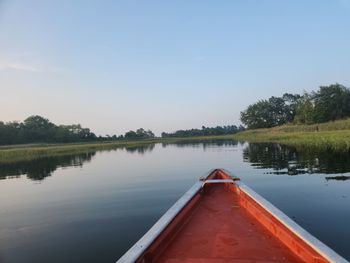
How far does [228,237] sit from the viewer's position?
4.55 m

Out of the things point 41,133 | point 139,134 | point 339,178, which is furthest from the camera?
point 139,134

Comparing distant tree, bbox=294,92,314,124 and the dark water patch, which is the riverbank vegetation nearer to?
distant tree, bbox=294,92,314,124

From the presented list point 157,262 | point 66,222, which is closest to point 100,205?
point 66,222

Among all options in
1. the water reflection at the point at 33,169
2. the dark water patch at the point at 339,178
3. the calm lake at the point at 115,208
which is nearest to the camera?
the calm lake at the point at 115,208

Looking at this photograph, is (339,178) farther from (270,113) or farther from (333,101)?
(270,113)

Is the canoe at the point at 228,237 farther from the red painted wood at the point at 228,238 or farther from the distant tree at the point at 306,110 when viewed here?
the distant tree at the point at 306,110

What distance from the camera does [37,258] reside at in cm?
614

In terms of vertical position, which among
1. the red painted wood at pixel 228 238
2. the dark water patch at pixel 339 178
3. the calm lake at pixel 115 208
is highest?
the red painted wood at pixel 228 238

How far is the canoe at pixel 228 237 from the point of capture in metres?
3.70

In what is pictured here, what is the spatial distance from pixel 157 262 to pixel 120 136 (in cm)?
Answer: 14269

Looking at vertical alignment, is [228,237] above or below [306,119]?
below

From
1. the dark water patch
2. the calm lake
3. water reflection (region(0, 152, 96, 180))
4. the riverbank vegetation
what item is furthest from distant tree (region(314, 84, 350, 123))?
the dark water patch

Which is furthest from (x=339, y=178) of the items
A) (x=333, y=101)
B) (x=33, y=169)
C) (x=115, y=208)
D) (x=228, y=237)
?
(x=333, y=101)

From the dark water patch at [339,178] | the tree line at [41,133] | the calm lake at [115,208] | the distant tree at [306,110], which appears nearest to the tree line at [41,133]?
the tree line at [41,133]
